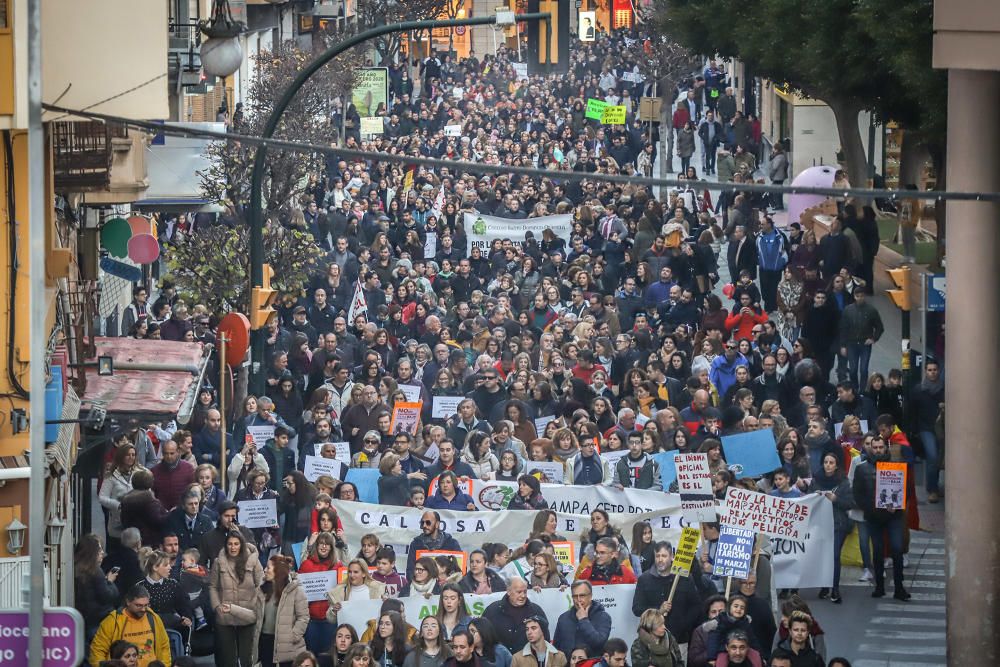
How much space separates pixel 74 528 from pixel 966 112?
880 cm

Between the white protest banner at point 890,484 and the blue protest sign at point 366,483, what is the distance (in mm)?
4075

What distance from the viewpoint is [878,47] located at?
27.0 metres

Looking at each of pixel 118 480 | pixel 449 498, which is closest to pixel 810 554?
pixel 449 498

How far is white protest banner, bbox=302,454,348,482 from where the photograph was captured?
55.8 feet

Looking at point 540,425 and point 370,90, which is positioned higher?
point 370,90

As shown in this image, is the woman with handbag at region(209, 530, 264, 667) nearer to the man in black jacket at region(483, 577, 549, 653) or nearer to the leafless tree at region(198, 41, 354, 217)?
the man in black jacket at region(483, 577, 549, 653)

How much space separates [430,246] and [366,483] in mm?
14139

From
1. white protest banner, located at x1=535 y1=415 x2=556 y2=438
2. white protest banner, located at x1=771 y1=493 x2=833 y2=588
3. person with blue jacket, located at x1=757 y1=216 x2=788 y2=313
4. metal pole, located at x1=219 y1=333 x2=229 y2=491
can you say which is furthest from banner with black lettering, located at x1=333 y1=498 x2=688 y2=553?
person with blue jacket, located at x1=757 y1=216 x2=788 y2=313

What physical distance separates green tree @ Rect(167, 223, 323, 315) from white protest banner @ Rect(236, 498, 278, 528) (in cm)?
822

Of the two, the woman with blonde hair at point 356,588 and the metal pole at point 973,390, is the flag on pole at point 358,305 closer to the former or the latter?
the woman with blonde hair at point 356,588

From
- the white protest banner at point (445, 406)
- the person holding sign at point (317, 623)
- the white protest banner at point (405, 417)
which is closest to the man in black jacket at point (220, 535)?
the person holding sign at point (317, 623)

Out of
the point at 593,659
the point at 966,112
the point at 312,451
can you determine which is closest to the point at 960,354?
the point at 966,112

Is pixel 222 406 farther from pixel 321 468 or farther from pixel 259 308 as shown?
pixel 259 308

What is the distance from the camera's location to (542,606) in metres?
14.0
